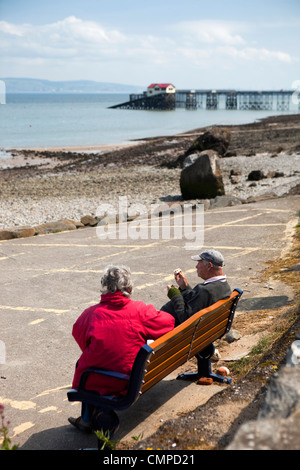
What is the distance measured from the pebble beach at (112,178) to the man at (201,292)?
12.6 metres

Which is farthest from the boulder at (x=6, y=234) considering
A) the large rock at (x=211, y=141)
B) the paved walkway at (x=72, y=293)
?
the large rock at (x=211, y=141)

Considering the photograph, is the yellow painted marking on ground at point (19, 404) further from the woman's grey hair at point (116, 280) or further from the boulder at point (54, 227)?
the boulder at point (54, 227)

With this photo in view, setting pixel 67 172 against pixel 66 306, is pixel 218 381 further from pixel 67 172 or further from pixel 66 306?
pixel 67 172

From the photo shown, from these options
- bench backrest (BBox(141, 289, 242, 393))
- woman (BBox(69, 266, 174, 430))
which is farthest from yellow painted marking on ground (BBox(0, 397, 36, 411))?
bench backrest (BBox(141, 289, 242, 393))

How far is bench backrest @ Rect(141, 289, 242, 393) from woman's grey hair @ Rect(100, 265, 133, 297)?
1.56ft

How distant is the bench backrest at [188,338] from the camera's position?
403cm

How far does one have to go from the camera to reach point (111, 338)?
3955mm

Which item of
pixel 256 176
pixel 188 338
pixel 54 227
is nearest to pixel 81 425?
pixel 188 338

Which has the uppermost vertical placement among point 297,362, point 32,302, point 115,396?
point 297,362

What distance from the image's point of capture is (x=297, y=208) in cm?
1465

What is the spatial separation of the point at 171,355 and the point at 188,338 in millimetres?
225
